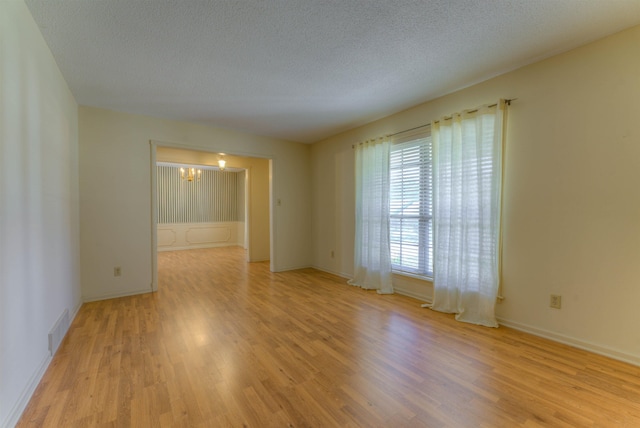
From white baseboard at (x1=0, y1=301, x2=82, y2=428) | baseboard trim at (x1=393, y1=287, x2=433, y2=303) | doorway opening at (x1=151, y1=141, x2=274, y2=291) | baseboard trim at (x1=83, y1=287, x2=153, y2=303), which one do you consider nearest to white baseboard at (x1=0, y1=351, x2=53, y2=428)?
white baseboard at (x1=0, y1=301, x2=82, y2=428)

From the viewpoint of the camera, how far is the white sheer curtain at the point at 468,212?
269 centimetres

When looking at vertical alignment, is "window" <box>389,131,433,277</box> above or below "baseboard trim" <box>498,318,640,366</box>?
above

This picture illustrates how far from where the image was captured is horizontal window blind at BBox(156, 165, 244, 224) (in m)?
8.05

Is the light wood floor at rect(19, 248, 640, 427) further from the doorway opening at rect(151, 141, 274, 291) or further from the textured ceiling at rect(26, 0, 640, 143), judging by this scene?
the doorway opening at rect(151, 141, 274, 291)

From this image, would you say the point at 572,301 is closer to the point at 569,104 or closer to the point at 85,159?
the point at 569,104

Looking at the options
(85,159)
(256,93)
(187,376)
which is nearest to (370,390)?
(187,376)

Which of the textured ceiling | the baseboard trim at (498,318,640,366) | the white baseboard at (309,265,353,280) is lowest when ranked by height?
the white baseboard at (309,265,353,280)

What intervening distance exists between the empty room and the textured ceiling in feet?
0.07

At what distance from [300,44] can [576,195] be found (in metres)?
2.69

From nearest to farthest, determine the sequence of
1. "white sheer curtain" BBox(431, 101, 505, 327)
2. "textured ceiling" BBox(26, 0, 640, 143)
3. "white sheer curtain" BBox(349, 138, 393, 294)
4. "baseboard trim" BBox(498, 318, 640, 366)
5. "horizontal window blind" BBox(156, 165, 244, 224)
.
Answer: "textured ceiling" BBox(26, 0, 640, 143) < "baseboard trim" BBox(498, 318, 640, 366) < "white sheer curtain" BBox(431, 101, 505, 327) < "white sheer curtain" BBox(349, 138, 393, 294) < "horizontal window blind" BBox(156, 165, 244, 224)

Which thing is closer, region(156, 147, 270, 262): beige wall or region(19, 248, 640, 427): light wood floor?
region(19, 248, 640, 427): light wood floor

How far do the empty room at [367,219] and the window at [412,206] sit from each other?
29 millimetres

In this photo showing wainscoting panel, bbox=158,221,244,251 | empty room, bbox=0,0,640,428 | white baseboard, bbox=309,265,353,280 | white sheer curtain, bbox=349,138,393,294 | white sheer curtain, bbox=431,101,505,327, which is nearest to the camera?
empty room, bbox=0,0,640,428

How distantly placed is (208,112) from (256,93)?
1.02 m
